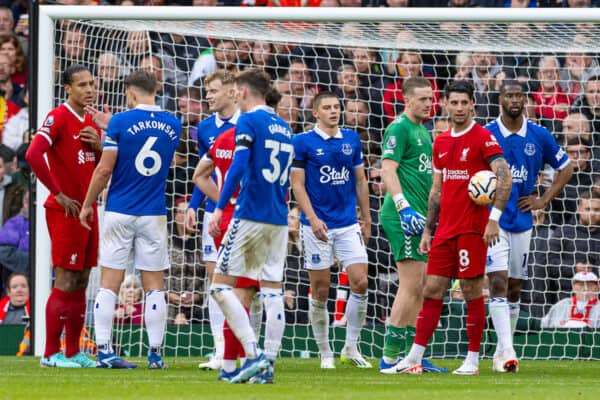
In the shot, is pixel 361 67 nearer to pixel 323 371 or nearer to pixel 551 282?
pixel 551 282

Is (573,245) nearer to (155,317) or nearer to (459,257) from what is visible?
(459,257)

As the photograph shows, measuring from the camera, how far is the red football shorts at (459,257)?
1003 centimetres

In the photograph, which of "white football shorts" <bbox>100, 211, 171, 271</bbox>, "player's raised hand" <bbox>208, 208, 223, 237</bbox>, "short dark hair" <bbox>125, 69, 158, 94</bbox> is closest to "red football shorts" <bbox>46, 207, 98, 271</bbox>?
"white football shorts" <bbox>100, 211, 171, 271</bbox>

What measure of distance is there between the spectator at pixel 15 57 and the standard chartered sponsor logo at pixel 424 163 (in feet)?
23.2


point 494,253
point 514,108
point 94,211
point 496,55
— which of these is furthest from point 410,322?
point 496,55

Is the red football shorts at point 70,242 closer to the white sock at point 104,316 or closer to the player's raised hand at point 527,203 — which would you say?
the white sock at point 104,316

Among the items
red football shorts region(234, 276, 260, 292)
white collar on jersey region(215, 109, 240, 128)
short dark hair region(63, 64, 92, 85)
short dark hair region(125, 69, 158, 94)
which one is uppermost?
short dark hair region(63, 64, 92, 85)

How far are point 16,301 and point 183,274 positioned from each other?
1.81 meters

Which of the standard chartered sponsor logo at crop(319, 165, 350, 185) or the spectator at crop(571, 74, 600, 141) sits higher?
the spectator at crop(571, 74, 600, 141)

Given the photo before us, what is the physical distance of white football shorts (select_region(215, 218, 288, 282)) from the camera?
347 inches

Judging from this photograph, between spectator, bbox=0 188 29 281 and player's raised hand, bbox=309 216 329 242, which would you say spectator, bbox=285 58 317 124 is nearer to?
spectator, bbox=0 188 29 281

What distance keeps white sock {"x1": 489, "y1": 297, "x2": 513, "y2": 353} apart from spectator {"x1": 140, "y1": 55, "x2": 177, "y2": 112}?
4823 millimetres

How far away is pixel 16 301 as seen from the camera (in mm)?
13969

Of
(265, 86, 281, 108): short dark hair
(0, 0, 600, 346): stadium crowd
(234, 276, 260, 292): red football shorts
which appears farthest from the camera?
(0, 0, 600, 346): stadium crowd
